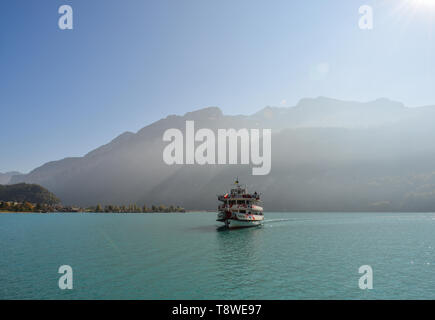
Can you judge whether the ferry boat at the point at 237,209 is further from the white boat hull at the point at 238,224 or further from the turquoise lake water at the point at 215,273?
the turquoise lake water at the point at 215,273

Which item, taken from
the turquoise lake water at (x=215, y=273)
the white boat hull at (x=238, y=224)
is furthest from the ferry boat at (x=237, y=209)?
the turquoise lake water at (x=215, y=273)

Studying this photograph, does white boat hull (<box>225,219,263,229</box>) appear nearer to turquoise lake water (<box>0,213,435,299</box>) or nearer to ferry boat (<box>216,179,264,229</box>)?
ferry boat (<box>216,179,264,229</box>)

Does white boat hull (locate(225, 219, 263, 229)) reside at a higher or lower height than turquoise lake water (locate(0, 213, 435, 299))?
lower

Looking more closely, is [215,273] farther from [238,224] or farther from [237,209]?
[238,224]

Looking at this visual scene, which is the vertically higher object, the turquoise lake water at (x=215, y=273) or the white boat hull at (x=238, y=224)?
the turquoise lake water at (x=215, y=273)

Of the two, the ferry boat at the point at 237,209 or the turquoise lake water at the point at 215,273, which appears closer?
the turquoise lake water at the point at 215,273

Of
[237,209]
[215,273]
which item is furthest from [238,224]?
[215,273]

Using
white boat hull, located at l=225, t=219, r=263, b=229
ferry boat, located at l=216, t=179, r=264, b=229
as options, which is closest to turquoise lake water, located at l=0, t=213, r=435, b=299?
ferry boat, located at l=216, t=179, r=264, b=229

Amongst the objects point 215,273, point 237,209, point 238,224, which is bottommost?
point 238,224

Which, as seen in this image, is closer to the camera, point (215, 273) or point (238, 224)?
point (215, 273)

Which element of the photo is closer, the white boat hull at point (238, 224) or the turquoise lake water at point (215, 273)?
the turquoise lake water at point (215, 273)

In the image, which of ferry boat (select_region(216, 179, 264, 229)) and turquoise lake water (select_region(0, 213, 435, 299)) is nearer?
turquoise lake water (select_region(0, 213, 435, 299))
